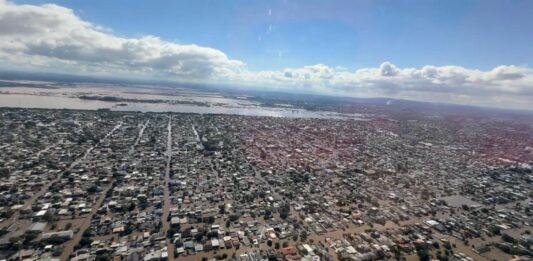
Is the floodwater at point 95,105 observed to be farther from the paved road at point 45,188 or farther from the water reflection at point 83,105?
the paved road at point 45,188

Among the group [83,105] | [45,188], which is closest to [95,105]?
[83,105]

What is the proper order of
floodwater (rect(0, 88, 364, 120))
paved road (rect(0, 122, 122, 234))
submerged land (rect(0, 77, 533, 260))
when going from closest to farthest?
submerged land (rect(0, 77, 533, 260)), paved road (rect(0, 122, 122, 234)), floodwater (rect(0, 88, 364, 120))

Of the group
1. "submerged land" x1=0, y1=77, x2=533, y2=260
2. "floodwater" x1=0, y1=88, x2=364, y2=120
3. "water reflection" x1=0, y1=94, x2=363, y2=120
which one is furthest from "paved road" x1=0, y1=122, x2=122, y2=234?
"floodwater" x1=0, y1=88, x2=364, y2=120

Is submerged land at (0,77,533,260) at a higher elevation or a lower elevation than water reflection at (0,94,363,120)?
lower

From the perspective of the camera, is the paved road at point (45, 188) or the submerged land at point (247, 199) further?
the paved road at point (45, 188)

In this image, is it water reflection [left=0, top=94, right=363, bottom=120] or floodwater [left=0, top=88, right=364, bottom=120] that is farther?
floodwater [left=0, top=88, right=364, bottom=120]

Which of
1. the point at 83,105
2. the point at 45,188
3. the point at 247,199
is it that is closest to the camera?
the point at 247,199

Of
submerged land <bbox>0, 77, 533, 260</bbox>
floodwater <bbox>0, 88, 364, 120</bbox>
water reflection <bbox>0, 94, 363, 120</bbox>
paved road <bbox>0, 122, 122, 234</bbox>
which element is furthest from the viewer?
floodwater <bbox>0, 88, 364, 120</bbox>

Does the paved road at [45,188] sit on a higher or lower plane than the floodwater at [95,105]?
lower

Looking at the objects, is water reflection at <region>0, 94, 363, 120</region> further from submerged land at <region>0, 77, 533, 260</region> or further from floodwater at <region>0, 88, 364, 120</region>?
submerged land at <region>0, 77, 533, 260</region>

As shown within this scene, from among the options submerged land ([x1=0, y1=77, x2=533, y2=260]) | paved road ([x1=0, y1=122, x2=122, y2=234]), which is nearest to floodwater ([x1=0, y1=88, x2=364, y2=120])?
submerged land ([x1=0, y1=77, x2=533, y2=260])

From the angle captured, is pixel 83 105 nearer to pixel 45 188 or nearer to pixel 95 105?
pixel 95 105

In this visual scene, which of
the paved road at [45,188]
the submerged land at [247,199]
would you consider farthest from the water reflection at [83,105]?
the paved road at [45,188]
